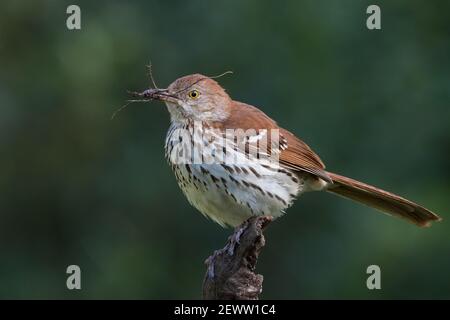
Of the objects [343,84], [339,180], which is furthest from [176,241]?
[339,180]

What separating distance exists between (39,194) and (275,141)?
323cm

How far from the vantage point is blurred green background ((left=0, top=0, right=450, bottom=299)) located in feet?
26.1

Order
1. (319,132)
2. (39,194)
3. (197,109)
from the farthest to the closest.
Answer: (39,194)
(319,132)
(197,109)

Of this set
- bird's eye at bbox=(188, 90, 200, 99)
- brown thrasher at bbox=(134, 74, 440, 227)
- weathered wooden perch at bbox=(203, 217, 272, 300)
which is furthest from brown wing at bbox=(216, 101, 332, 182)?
weathered wooden perch at bbox=(203, 217, 272, 300)

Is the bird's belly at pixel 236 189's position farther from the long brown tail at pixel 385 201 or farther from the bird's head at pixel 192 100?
the long brown tail at pixel 385 201

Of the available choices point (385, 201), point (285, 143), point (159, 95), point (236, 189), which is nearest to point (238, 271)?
point (236, 189)

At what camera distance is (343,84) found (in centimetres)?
821

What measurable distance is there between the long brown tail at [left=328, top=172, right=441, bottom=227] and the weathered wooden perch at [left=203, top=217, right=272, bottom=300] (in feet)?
4.53


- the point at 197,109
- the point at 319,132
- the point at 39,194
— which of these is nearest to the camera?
the point at 197,109

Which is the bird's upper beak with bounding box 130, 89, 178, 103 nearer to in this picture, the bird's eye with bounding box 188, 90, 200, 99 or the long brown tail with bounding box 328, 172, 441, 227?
the bird's eye with bounding box 188, 90, 200, 99

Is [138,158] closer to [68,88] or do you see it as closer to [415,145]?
[68,88]

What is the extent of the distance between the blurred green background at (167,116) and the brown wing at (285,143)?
1.82 m

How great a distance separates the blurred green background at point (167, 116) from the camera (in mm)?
7965

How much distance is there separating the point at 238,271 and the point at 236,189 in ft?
2.27
